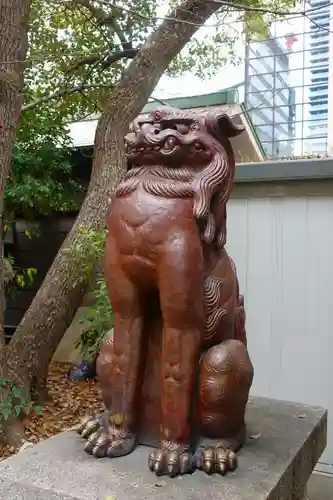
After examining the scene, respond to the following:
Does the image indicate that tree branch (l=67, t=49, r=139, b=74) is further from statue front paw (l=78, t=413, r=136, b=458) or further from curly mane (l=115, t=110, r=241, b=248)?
statue front paw (l=78, t=413, r=136, b=458)

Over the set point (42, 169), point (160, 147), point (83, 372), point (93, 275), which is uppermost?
point (42, 169)

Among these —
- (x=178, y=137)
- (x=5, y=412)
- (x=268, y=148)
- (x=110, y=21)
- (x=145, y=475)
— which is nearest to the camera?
(x=145, y=475)

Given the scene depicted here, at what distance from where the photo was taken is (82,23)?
5.16 meters

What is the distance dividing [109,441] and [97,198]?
2.59 meters

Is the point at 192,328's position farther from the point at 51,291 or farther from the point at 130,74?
the point at 130,74

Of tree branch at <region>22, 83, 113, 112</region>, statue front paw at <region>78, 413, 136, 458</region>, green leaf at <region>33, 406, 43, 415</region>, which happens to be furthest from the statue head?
tree branch at <region>22, 83, 113, 112</region>

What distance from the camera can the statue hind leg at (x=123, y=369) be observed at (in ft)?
5.09

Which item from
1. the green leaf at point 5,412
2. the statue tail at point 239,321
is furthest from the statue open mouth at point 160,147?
the green leaf at point 5,412

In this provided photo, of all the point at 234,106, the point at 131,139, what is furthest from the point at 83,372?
the point at 131,139

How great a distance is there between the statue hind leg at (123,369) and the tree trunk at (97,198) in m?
2.11

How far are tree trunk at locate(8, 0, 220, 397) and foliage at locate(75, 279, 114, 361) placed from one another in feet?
0.53

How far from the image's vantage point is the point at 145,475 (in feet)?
4.67

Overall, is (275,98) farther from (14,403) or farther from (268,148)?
(14,403)

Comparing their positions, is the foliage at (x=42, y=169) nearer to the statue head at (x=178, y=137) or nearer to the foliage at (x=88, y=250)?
the foliage at (x=88, y=250)
